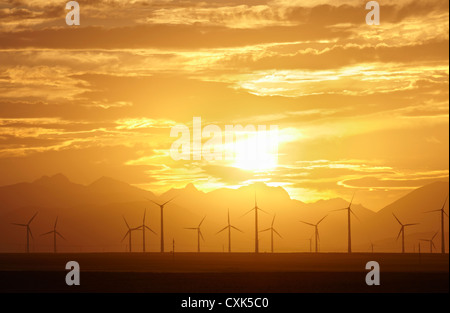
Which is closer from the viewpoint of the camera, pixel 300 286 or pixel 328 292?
pixel 328 292

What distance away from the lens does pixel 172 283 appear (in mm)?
129375

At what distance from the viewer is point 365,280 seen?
143000 mm
